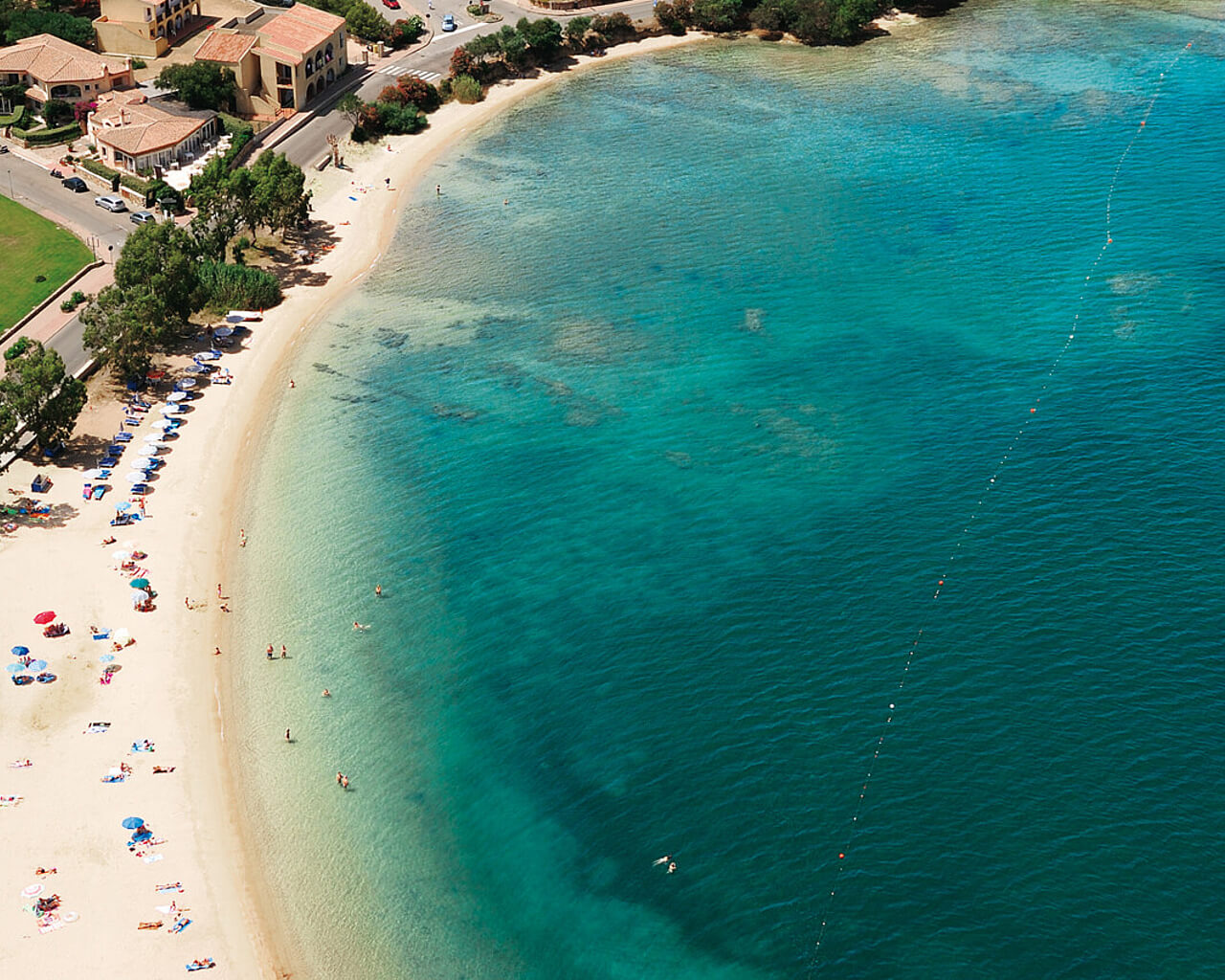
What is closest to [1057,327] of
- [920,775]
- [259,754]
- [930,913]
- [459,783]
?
[920,775]

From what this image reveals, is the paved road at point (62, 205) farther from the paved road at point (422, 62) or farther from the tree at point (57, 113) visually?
A: the paved road at point (422, 62)

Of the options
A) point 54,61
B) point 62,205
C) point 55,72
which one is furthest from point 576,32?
point 62,205

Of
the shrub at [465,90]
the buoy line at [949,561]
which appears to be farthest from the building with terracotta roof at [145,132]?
the buoy line at [949,561]

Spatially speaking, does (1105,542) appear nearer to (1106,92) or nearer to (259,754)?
(259,754)

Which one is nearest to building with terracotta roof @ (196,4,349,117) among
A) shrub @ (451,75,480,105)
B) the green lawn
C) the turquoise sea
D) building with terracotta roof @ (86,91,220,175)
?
building with terracotta roof @ (86,91,220,175)

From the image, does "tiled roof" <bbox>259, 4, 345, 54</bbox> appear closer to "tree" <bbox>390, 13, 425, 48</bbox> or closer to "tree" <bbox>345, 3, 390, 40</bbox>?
"tree" <bbox>345, 3, 390, 40</bbox>

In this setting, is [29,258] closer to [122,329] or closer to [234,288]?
[234,288]
